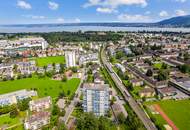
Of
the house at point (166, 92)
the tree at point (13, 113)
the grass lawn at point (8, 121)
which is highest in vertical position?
the house at point (166, 92)

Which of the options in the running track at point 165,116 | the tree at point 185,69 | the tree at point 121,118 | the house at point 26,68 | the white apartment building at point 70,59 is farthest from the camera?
the white apartment building at point 70,59

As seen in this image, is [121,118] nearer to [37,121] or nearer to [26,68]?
[37,121]

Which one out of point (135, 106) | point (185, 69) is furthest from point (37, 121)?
point (185, 69)

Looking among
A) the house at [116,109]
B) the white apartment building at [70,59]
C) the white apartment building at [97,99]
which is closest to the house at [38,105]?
the white apartment building at [97,99]

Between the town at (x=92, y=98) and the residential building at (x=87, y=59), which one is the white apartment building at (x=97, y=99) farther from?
the residential building at (x=87, y=59)

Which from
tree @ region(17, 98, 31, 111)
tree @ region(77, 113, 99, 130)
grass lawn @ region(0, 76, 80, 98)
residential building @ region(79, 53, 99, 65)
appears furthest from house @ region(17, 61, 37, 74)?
tree @ region(77, 113, 99, 130)

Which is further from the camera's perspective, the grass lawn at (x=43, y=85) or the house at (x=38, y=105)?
the grass lawn at (x=43, y=85)

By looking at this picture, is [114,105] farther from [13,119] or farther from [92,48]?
[92,48]
